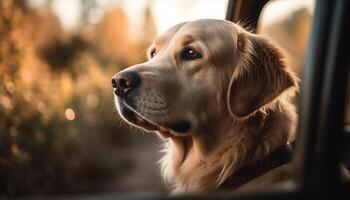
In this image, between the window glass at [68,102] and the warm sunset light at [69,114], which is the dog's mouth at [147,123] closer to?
the window glass at [68,102]

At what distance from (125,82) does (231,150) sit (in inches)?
24.5

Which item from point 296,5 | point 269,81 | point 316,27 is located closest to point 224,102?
point 269,81

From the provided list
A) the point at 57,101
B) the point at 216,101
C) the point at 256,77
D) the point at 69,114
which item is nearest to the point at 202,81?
the point at 216,101

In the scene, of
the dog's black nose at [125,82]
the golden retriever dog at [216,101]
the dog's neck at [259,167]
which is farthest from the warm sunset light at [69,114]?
the dog's neck at [259,167]

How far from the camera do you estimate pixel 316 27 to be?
1.17 m

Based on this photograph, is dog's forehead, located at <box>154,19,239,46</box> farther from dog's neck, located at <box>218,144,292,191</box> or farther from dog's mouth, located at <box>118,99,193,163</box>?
dog's neck, located at <box>218,144,292,191</box>

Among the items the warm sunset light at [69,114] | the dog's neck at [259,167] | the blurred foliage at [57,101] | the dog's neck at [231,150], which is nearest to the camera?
the dog's neck at [259,167]

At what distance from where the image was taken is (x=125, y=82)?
2316 millimetres

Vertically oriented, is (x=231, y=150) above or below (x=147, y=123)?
below

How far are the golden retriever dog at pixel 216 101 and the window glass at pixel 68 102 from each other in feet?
7.41

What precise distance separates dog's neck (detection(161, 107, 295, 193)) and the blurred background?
6.07ft

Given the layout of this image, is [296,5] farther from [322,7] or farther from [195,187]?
[322,7]

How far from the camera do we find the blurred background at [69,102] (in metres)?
5.51

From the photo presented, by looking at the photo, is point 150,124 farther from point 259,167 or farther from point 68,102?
point 68,102
